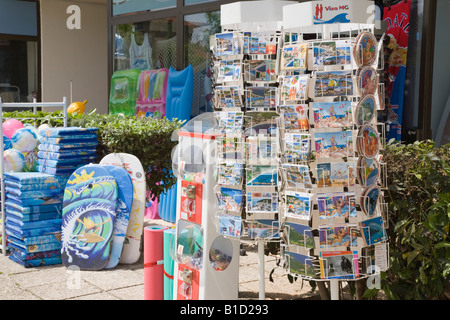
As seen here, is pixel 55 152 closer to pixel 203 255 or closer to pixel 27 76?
pixel 203 255

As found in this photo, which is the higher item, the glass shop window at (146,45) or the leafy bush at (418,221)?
the glass shop window at (146,45)

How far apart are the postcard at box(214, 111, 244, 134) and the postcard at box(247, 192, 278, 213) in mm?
467

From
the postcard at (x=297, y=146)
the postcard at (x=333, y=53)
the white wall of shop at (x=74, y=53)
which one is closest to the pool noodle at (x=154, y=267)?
the postcard at (x=297, y=146)

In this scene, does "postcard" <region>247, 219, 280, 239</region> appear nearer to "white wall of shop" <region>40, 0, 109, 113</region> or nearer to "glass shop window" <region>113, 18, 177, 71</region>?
"glass shop window" <region>113, 18, 177, 71</region>

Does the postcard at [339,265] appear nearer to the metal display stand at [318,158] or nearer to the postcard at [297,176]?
the metal display stand at [318,158]

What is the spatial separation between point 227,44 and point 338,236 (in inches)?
56.8

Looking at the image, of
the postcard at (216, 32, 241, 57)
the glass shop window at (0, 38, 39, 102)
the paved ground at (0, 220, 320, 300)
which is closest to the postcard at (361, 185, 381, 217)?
the postcard at (216, 32, 241, 57)

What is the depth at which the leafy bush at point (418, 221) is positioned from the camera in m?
3.62

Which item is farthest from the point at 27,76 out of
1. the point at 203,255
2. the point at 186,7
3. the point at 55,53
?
the point at 203,255

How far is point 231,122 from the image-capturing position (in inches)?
157

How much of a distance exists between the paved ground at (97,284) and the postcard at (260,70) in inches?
67.8

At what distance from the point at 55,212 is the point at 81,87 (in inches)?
276
